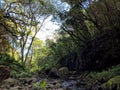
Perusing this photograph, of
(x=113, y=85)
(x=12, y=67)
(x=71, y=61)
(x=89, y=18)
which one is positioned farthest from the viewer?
(x=71, y=61)

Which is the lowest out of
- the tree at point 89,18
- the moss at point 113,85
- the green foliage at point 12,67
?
the moss at point 113,85

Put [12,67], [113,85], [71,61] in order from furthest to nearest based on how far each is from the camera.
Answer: [71,61] → [12,67] → [113,85]

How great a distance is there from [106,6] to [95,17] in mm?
2095

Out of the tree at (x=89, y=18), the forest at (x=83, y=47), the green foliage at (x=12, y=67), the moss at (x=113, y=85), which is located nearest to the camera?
the moss at (x=113, y=85)

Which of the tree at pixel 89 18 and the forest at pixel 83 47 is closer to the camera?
the forest at pixel 83 47

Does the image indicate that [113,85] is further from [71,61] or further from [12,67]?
[71,61]

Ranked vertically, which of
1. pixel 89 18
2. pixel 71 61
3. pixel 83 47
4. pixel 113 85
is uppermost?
pixel 89 18

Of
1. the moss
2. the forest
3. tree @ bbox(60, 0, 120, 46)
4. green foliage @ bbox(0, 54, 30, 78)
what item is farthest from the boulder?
the moss

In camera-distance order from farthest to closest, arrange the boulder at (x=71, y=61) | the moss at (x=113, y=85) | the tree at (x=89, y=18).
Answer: the boulder at (x=71, y=61) → the tree at (x=89, y=18) → the moss at (x=113, y=85)

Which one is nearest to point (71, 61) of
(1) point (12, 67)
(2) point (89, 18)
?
(1) point (12, 67)

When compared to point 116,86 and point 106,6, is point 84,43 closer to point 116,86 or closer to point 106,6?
point 106,6

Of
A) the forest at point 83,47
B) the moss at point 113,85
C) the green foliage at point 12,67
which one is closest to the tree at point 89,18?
the forest at point 83,47

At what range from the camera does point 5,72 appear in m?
6.02

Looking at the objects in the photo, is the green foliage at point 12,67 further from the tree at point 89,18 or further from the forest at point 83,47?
the tree at point 89,18
